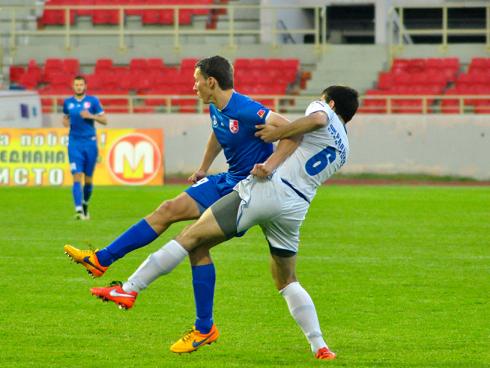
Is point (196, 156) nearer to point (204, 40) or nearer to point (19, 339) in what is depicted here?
point (204, 40)

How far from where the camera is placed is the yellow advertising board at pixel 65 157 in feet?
94.0

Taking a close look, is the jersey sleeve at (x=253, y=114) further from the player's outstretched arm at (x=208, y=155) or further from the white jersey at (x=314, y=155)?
the player's outstretched arm at (x=208, y=155)

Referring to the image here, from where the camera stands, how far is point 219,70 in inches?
316

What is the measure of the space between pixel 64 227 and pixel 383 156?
1561cm

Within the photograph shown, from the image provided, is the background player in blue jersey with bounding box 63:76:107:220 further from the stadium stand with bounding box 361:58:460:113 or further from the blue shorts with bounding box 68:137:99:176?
the stadium stand with bounding box 361:58:460:113

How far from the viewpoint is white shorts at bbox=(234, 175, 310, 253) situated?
25.7 ft

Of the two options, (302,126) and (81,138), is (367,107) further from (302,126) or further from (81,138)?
(302,126)

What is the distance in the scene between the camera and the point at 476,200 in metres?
24.4

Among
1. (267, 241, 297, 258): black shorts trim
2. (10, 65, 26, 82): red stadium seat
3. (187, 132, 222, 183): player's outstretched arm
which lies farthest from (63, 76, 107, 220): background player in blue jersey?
(10, 65, 26, 82): red stadium seat

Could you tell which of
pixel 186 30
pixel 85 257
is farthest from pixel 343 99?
pixel 186 30

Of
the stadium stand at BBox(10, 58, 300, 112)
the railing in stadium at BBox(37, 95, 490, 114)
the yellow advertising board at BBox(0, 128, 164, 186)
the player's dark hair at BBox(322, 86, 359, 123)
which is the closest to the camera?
the player's dark hair at BBox(322, 86, 359, 123)

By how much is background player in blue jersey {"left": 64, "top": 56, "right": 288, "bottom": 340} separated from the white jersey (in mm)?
245

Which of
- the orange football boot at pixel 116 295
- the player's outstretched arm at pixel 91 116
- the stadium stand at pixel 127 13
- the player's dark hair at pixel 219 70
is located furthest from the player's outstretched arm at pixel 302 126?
the stadium stand at pixel 127 13

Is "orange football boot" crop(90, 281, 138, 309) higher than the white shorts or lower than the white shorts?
lower
